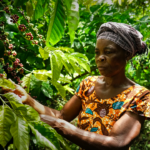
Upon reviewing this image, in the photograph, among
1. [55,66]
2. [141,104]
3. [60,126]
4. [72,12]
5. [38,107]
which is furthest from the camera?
[38,107]

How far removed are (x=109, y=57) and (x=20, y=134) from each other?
2.34ft

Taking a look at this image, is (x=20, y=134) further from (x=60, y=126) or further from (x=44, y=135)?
(x=60, y=126)

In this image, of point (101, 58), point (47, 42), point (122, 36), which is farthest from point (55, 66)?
point (122, 36)

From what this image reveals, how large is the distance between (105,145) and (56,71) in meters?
0.49

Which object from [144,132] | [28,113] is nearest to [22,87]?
[28,113]

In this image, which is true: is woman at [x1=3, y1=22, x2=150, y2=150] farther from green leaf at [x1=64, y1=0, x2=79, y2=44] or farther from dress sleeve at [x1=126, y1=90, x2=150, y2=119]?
green leaf at [x1=64, y1=0, x2=79, y2=44]

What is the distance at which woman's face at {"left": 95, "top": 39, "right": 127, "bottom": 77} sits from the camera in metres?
0.99

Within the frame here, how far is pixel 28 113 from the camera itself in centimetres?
49

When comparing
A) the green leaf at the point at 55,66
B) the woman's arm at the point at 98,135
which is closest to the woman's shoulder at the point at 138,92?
the woman's arm at the point at 98,135

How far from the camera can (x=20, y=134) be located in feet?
1.46

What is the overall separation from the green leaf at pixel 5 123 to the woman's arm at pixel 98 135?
1.20 feet

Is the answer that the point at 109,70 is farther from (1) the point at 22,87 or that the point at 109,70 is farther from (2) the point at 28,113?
(2) the point at 28,113

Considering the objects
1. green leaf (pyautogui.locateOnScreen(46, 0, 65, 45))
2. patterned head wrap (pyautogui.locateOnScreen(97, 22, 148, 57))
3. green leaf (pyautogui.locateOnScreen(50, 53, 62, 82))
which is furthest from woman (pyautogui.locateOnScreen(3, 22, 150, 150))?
green leaf (pyautogui.locateOnScreen(46, 0, 65, 45))

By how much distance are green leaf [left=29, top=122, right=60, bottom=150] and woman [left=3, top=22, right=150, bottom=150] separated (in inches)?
13.1
